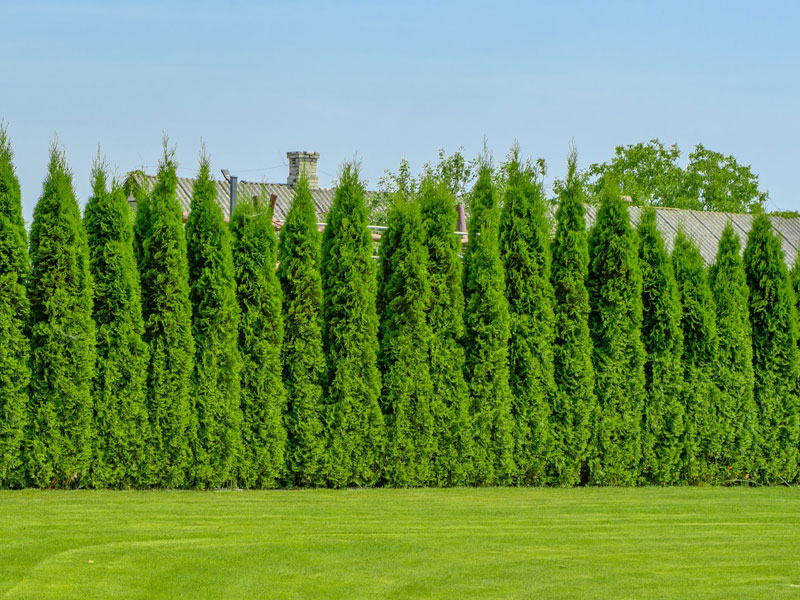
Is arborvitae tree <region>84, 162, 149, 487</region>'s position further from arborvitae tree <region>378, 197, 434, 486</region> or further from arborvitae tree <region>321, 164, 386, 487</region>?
arborvitae tree <region>378, 197, 434, 486</region>

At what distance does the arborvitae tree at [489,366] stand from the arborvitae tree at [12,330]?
16.5ft

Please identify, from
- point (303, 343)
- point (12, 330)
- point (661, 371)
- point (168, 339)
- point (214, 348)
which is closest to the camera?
point (12, 330)

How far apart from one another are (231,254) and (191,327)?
0.94 meters

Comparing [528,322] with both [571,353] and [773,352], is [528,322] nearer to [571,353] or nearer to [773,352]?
[571,353]

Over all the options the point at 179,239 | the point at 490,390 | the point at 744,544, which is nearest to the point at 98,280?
the point at 179,239

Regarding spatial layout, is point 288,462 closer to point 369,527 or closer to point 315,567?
point 369,527

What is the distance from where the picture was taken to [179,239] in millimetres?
11250

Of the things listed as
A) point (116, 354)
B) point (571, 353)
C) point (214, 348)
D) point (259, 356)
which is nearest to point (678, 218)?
point (571, 353)

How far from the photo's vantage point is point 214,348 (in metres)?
11.3

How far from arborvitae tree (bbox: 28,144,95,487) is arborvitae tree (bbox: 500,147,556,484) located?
16.1 feet

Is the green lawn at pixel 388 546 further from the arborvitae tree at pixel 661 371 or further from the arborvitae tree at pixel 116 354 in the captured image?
the arborvitae tree at pixel 661 371

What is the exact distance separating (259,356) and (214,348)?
1.69 feet

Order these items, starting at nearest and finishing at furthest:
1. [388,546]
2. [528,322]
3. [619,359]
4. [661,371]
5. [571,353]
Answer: [388,546]
[528,322]
[571,353]
[619,359]
[661,371]

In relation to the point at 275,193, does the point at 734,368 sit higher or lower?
lower
